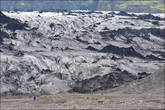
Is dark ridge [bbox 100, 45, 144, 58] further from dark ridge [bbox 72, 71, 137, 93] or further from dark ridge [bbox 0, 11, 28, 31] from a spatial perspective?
dark ridge [bbox 0, 11, 28, 31]

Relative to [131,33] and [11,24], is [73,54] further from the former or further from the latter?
[131,33]

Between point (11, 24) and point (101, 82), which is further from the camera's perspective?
point (11, 24)

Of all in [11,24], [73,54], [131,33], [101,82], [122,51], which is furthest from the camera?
[131,33]

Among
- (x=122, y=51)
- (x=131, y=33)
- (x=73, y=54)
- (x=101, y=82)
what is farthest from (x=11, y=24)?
(x=101, y=82)

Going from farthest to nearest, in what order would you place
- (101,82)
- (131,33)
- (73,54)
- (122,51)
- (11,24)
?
1. (131,33)
2. (11,24)
3. (122,51)
4. (73,54)
5. (101,82)

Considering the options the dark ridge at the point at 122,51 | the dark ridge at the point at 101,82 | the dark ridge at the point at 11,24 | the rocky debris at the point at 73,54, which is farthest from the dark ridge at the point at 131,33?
the dark ridge at the point at 101,82

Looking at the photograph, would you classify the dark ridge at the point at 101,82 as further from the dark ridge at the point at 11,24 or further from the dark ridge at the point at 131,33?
the dark ridge at the point at 131,33

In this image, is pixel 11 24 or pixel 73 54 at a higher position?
pixel 11 24

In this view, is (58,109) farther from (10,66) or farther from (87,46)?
(87,46)

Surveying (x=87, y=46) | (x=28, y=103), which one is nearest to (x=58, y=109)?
(x=28, y=103)

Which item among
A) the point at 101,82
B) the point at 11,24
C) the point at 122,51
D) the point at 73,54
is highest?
the point at 11,24
